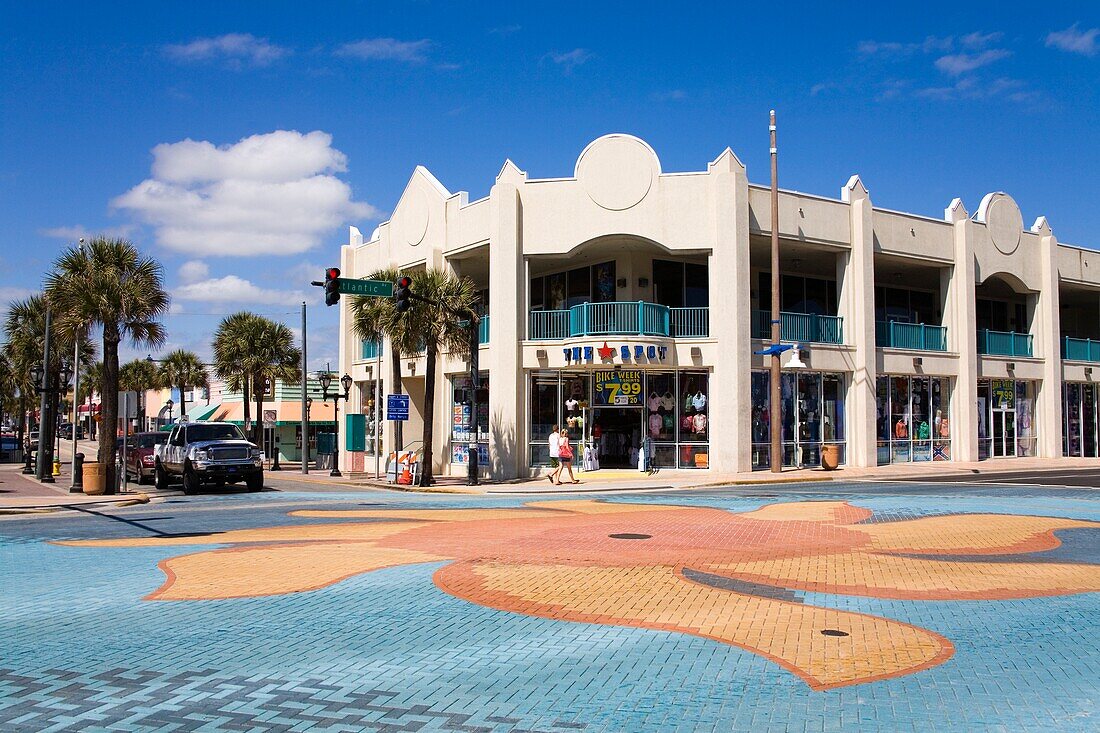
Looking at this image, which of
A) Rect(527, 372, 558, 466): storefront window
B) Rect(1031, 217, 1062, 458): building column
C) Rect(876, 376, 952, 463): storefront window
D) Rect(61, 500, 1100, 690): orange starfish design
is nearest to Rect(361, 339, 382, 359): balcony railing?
Rect(527, 372, 558, 466): storefront window

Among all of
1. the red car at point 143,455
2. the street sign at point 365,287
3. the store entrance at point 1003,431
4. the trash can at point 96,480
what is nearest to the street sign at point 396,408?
the street sign at point 365,287

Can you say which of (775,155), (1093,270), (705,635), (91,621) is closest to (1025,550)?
(705,635)

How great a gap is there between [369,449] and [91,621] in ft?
110

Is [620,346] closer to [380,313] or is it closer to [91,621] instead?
[380,313]

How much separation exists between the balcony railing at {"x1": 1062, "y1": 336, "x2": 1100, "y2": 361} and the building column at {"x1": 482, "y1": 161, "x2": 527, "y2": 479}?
27.1 meters

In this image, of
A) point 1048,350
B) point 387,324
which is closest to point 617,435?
point 387,324

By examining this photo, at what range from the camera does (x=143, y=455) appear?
3347cm

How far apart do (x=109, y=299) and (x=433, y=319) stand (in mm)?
9764

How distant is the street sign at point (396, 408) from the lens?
30.6 metres

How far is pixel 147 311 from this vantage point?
89.4 feet

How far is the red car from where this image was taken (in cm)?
3319

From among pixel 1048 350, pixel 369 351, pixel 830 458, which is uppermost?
pixel 369 351

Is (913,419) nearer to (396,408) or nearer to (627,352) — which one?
(627,352)

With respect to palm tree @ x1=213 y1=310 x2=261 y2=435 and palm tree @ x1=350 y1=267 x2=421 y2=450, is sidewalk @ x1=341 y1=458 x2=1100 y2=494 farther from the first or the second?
palm tree @ x1=213 y1=310 x2=261 y2=435
